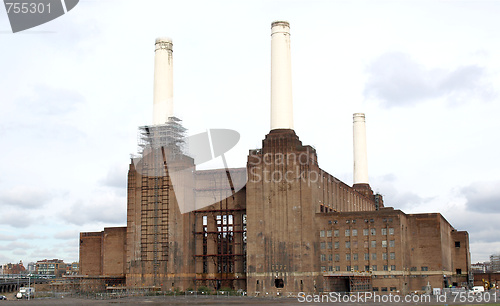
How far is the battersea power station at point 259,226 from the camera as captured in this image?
3561 inches

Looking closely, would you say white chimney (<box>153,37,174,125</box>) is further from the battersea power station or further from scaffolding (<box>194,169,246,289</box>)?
scaffolding (<box>194,169,246,289</box>)

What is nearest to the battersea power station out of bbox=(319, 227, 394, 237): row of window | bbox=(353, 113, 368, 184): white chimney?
bbox=(319, 227, 394, 237): row of window

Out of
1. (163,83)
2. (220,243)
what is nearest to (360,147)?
(220,243)

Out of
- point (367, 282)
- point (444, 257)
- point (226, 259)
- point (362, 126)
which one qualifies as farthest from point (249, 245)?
point (362, 126)

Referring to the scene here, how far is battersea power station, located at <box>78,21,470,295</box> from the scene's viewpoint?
297 feet

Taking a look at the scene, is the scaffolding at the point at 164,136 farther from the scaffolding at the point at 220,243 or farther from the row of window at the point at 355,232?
the row of window at the point at 355,232

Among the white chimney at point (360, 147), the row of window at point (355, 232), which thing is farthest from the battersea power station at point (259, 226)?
the white chimney at point (360, 147)

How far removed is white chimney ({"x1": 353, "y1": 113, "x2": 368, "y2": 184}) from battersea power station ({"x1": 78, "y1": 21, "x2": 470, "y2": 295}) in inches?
901

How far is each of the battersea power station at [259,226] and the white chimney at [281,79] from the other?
0.16 meters

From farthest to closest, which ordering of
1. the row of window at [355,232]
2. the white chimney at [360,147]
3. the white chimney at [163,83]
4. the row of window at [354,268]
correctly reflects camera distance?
the white chimney at [360,147] < the white chimney at [163,83] < the row of window at [355,232] < the row of window at [354,268]

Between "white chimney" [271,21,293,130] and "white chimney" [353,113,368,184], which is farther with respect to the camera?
"white chimney" [353,113,368,184]

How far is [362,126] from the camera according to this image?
13162cm

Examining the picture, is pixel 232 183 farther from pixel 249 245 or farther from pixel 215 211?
pixel 249 245

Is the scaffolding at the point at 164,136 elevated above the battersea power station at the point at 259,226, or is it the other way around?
the scaffolding at the point at 164,136
